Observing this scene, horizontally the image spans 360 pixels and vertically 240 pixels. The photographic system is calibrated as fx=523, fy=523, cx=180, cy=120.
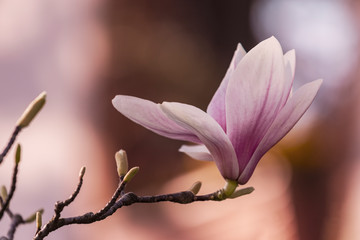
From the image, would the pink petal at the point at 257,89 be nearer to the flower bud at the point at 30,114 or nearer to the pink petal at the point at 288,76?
the pink petal at the point at 288,76

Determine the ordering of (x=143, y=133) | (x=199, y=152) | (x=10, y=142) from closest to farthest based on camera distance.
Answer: (x=10, y=142) → (x=199, y=152) → (x=143, y=133)

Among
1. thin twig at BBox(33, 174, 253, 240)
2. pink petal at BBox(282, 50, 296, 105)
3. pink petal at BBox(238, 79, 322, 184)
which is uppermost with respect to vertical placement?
pink petal at BBox(282, 50, 296, 105)

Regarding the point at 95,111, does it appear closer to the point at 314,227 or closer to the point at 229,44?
the point at 229,44

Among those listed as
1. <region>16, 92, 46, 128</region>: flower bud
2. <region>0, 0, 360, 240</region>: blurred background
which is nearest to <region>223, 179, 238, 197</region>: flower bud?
<region>16, 92, 46, 128</region>: flower bud

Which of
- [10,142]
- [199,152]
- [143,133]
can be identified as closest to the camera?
[10,142]

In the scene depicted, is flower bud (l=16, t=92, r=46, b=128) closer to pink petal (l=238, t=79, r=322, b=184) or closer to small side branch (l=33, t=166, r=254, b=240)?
small side branch (l=33, t=166, r=254, b=240)

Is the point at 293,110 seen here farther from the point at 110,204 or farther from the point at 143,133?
the point at 143,133

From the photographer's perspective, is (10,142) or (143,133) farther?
(143,133)

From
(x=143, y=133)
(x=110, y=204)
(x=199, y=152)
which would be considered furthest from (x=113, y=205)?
(x=143, y=133)
